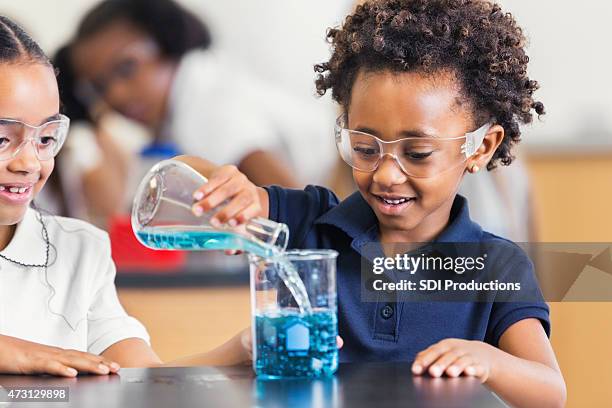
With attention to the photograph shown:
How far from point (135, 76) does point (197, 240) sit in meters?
2.37

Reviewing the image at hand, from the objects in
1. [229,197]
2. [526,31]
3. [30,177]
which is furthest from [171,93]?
[229,197]

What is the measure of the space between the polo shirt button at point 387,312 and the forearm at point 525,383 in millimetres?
229

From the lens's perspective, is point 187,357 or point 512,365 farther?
point 187,357

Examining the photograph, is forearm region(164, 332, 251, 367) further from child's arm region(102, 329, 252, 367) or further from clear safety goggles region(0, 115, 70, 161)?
clear safety goggles region(0, 115, 70, 161)

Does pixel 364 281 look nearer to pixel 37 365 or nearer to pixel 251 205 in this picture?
pixel 251 205

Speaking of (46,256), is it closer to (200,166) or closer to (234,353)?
(200,166)

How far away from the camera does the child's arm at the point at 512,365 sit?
108cm

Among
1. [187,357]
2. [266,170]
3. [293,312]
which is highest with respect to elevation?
[293,312]

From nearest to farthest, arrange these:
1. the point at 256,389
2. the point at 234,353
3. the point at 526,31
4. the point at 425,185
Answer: the point at 256,389 → the point at 234,353 → the point at 425,185 → the point at 526,31

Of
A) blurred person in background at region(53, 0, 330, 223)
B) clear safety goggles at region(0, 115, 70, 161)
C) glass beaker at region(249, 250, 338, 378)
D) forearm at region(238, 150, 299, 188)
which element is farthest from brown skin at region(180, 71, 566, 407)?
blurred person in background at region(53, 0, 330, 223)

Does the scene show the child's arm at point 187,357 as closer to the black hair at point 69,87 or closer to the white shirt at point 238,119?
the white shirt at point 238,119

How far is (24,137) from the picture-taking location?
1359mm

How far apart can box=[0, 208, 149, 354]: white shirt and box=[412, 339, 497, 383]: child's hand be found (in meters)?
0.57

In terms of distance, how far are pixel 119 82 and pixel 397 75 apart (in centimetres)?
219
